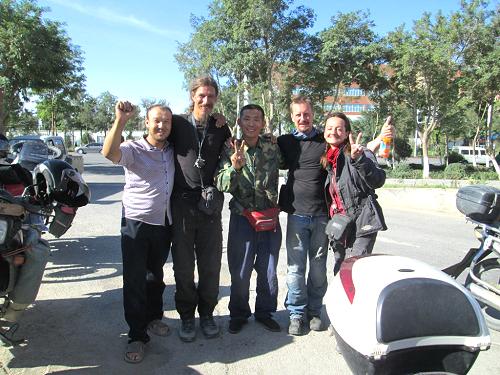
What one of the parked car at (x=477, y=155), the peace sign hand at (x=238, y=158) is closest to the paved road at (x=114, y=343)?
the peace sign hand at (x=238, y=158)

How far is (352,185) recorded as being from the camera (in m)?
3.28

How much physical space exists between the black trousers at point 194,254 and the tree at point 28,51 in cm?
1553

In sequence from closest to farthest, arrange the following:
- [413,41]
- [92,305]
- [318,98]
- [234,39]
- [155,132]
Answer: [155,132] → [92,305] → [413,41] → [234,39] → [318,98]

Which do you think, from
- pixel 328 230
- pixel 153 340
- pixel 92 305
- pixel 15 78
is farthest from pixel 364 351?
pixel 15 78

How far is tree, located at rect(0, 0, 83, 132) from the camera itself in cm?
1666

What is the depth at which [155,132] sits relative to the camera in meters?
3.14

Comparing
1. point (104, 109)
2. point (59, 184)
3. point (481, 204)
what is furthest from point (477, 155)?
point (104, 109)

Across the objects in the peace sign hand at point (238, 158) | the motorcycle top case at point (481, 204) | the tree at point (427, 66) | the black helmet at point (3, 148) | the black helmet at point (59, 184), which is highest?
the tree at point (427, 66)

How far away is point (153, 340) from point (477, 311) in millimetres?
2341

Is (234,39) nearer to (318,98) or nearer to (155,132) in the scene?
(318,98)

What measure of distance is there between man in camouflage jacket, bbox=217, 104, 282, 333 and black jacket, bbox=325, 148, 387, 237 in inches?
20.5

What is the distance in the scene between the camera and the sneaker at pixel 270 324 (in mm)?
3578

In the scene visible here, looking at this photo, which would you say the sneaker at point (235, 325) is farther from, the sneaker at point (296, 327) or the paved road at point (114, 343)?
the sneaker at point (296, 327)

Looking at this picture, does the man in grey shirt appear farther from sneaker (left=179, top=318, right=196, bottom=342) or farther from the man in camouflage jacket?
the man in camouflage jacket
